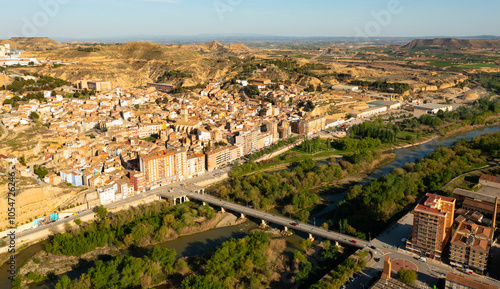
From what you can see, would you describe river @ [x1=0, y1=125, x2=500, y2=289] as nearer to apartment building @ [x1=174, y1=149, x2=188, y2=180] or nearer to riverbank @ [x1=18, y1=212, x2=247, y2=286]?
riverbank @ [x1=18, y1=212, x2=247, y2=286]

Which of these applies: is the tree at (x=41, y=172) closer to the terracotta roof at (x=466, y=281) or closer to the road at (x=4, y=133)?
the road at (x=4, y=133)

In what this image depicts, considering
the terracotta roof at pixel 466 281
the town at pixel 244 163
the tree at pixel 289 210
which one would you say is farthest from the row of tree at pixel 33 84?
the terracotta roof at pixel 466 281

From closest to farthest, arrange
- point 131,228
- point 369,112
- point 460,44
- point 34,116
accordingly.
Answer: point 131,228 → point 34,116 → point 369,112 → point 460,44

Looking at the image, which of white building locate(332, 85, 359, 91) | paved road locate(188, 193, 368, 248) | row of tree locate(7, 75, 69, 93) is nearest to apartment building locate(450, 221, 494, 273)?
paved road locate(188, 193, 368, 248)

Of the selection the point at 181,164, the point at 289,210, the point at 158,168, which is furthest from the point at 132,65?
the point at 289,210

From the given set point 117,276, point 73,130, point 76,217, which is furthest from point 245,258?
point 73,130

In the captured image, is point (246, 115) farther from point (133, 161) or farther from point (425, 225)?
point (425, 225)

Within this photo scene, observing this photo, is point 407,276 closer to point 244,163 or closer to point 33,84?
point 244,163
